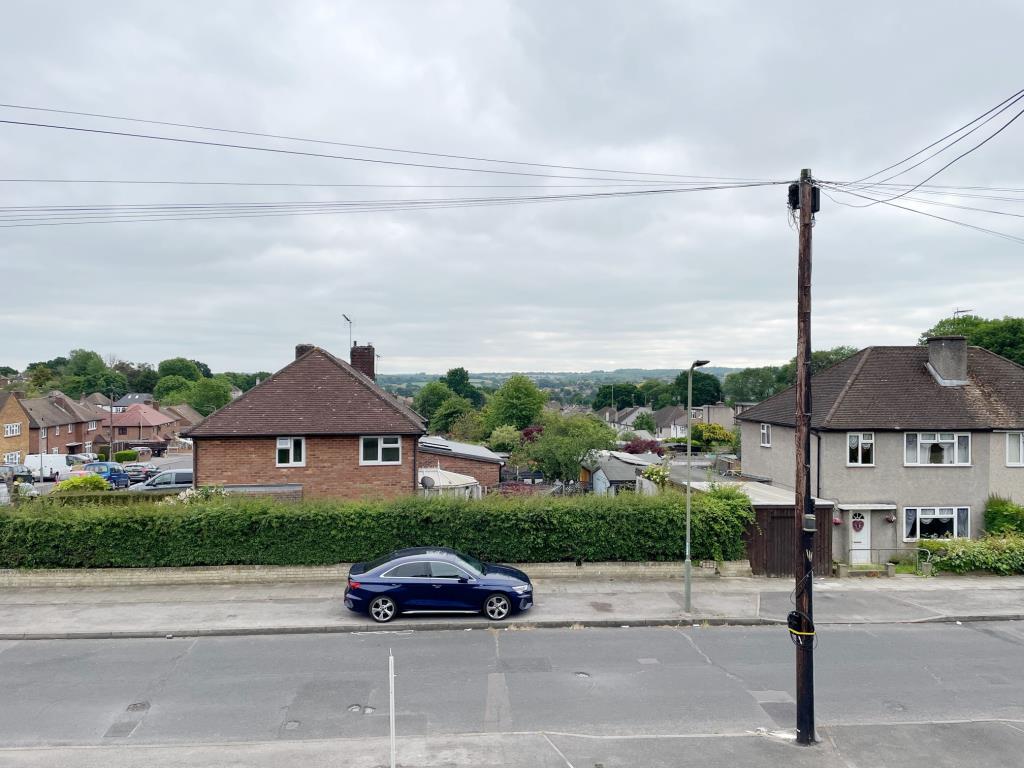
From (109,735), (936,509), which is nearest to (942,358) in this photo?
(936,509)

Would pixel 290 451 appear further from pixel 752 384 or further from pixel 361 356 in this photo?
pixel 752 384

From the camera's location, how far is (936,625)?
1544 cm

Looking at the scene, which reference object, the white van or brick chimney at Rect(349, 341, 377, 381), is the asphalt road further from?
the white van

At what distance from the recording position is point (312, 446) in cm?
2366

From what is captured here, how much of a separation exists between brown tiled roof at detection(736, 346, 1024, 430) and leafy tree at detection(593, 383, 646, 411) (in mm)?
132809

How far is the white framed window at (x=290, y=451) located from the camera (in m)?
23.5

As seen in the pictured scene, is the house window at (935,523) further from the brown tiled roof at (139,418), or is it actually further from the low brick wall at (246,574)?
the brown tiled roof at (139,418)

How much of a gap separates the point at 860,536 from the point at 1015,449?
6.86 meters

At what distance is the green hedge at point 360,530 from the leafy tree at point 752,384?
406ft

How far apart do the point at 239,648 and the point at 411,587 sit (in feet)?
11.6

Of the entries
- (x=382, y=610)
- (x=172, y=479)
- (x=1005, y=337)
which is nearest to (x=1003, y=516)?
(x=382, y=610)

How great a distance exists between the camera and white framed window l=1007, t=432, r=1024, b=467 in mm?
24078

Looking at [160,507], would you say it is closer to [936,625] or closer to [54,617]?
[54,617]

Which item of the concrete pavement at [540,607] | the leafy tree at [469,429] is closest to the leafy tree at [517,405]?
the leafy tree at [469,429]
